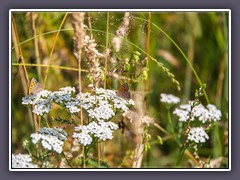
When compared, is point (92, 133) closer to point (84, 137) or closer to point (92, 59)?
point (84, 137)

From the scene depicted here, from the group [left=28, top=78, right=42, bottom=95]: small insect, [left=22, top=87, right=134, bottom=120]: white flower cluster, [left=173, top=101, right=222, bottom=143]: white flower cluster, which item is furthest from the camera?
[left=173, top=101, right=222, bottom=143]: white flower cluster

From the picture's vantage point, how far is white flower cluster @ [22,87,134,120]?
2.42 meters

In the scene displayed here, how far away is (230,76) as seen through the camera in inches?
108

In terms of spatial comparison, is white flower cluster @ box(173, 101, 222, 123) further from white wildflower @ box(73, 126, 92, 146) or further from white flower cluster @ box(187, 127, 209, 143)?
white wildflower @ box(73, 126, 92, 146)

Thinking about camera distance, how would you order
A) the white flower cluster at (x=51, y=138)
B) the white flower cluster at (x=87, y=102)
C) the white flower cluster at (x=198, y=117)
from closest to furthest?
1. the white flower cluster at (x=51, y=138)
2. the white flower cluster at (x=87, y=102)
3. the white flower cluster at (x=198, y=117)

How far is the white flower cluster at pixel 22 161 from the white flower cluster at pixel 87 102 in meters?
0.23

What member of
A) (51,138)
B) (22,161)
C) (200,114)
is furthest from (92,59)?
(200,114)

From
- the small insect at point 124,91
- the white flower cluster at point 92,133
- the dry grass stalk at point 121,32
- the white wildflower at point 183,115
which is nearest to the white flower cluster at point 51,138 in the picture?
the white flower cluster at point 92,133

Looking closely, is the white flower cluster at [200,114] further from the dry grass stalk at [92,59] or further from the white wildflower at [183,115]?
the dry grass stalk at [92,59]

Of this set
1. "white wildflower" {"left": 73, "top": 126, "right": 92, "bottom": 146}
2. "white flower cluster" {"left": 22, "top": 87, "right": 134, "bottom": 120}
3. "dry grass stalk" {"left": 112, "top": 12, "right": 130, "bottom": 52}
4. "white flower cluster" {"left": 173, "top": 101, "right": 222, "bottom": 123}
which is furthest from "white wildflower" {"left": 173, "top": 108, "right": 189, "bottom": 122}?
"white wildflower" {"left": 73, "top": 126, "right": 92, "bottom": 146}

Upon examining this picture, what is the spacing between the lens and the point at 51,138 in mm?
2334

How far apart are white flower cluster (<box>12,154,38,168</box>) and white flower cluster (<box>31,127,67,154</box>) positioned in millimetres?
182

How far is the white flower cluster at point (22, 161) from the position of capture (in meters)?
2.51

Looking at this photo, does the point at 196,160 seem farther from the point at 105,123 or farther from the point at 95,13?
the point at 95,13
